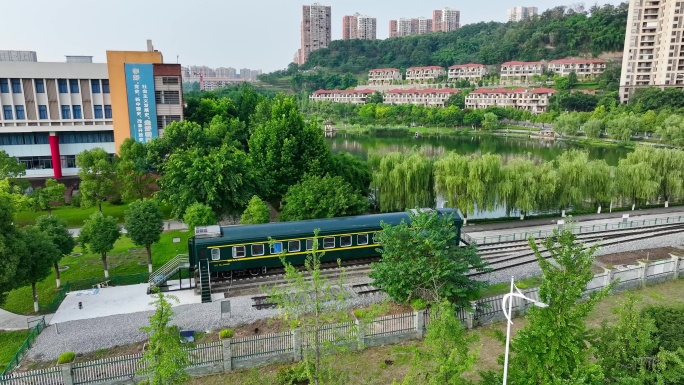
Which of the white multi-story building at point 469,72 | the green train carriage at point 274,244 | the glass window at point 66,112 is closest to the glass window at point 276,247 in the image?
the green train carriage at point 274,244

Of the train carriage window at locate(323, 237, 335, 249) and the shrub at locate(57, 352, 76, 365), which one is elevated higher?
the train carriage window at locate(323, 237, 335, 249)

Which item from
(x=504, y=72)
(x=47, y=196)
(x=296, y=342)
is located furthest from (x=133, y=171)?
(x=504, y=72)

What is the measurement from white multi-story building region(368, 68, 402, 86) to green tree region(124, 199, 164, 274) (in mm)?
120918

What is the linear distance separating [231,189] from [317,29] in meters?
177

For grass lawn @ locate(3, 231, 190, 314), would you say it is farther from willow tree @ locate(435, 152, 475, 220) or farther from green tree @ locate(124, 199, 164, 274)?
willow tree @ locate(435, 152, 475, 220)

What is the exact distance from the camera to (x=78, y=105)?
1328 inches

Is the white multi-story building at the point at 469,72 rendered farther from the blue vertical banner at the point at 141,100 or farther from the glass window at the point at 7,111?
the glass window at the point at 7,111

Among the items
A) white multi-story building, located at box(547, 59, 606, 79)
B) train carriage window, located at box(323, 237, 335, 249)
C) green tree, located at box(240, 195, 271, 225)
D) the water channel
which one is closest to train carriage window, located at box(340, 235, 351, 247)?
train carriage window, located at box(323, 237, 335, 249)

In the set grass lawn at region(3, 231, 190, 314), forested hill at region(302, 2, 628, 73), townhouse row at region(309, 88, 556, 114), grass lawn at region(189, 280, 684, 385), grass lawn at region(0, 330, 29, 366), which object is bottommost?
grass lawn at region(189, 280, 684, 385)

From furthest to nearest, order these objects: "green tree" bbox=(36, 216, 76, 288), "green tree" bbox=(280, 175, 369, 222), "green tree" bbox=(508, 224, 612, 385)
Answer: "green tree" bbox=(280, 175, 369, 222), "green tree" bbox=(36, 216, 76, 288), "green tree" bbox=(508, 224, 612, 385)

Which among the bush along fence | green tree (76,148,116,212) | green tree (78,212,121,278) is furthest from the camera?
green tree (76,148,116,212)

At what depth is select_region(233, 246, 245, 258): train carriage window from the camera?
17.3 meters

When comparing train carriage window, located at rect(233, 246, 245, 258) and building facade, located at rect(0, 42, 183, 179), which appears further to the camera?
building facade, located at rect(0, 42, 183, 179)

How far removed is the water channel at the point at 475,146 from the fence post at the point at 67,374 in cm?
4262
